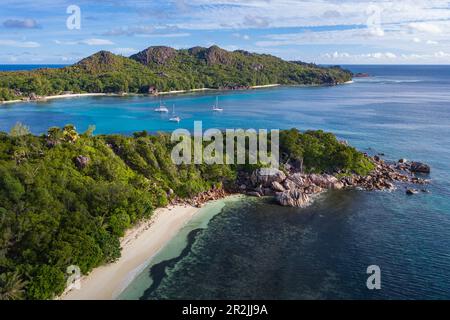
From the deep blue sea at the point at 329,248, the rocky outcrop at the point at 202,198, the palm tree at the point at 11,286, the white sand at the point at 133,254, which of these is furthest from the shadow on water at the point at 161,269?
the rocky outcrop at the point at 202,198

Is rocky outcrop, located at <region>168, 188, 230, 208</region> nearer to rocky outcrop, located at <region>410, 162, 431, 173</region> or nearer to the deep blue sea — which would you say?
the deep blue sea

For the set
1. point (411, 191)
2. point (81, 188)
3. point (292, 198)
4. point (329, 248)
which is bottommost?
point (329, 248)
